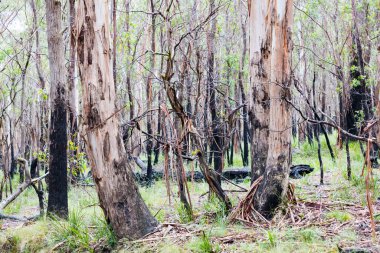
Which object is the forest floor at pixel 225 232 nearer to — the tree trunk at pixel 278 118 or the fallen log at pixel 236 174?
the tree trunk at pixel 278 118

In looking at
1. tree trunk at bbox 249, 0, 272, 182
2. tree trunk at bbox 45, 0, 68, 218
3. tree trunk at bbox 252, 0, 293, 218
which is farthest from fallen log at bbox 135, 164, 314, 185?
tree trunk at bbox 252, 0, 293, 218

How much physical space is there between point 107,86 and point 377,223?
3.84 metres

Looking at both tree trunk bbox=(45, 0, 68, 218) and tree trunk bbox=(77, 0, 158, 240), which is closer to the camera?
tree trunk bbox=(77, 0, 158, 240)

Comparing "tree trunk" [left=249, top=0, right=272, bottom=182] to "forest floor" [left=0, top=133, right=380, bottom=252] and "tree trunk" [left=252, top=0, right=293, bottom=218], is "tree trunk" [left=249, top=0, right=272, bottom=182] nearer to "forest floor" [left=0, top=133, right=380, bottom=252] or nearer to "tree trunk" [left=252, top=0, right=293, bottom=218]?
"tree trunk" [left=252, top=0, right=293, bottom=218]

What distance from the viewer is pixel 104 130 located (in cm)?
612

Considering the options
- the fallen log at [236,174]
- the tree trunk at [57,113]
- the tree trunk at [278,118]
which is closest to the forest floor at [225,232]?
the tree trunk at [278,118]

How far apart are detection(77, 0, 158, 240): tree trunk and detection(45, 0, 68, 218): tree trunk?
202 centimetres

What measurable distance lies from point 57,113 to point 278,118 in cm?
383

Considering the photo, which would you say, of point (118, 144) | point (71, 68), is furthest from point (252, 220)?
point (71, 68)

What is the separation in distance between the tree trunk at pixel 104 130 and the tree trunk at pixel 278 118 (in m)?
1.69

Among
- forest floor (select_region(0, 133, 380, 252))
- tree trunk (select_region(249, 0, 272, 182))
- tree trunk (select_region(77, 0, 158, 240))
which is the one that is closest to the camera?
forest floor (select_region(0, 133, 380, 252))

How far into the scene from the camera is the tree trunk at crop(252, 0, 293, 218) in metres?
6.42

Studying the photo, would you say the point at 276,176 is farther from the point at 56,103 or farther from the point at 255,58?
the point at 56,103

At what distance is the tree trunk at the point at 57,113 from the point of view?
7980mm
